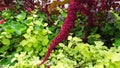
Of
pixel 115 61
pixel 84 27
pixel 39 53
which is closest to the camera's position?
pixel 115 61

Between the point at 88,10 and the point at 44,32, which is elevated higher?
the point at 88,10

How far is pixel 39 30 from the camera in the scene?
5.82 ft

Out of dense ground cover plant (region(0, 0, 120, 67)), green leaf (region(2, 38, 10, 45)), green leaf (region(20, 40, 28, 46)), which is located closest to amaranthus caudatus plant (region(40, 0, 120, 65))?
dense ground cover plant (region(0, 0, 120, 67))

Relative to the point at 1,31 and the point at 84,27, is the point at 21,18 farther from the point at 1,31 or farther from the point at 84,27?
the point at 84,27

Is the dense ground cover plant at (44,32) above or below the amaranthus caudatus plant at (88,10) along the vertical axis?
below

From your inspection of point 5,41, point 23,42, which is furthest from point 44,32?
point 5,41

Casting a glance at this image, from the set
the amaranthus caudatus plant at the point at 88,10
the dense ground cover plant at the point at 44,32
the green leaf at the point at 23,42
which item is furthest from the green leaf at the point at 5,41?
the amaranthus caudatus plant at the point at 88,10

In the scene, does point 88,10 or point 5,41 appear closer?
point 88,10

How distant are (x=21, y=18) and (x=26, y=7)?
0.29 metres

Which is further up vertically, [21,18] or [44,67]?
[21,18]

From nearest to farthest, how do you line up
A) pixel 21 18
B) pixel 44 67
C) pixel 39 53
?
A: pixel 44 67
pixel 39 53
pixel 21 18

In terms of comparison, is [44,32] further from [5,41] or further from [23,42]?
[5,41]

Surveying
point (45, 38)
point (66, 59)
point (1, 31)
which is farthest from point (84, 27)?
point (1, 31)

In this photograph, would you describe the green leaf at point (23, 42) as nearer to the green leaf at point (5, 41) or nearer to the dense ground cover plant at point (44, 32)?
the dense ground cover plant at point (44, 32)
